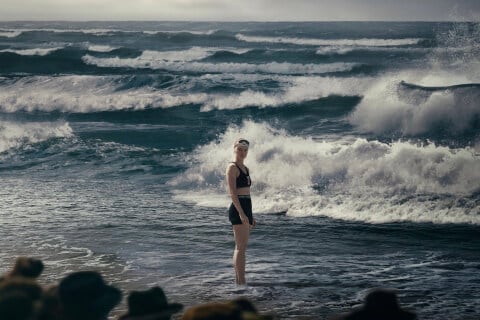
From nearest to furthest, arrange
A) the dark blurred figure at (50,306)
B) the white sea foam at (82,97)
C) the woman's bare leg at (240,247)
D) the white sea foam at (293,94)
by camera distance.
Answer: the dark blurred figure at (50,306), the woman's bare leg at (240,247), the white sea foam at (293,94), the white sea foam at (82,97)

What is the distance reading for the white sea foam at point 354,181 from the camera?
10.5 meters

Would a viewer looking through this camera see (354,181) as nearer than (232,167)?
No

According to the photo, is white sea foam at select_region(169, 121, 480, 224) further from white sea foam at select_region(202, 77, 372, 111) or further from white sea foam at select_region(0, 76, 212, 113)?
white sea foam at select_region(0, 76, 212, 113)

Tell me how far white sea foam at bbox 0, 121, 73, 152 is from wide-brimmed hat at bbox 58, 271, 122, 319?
14.4 metres

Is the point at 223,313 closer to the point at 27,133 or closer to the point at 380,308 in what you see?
the point at 380,308

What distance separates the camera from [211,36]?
68188 mm

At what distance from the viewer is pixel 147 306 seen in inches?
137

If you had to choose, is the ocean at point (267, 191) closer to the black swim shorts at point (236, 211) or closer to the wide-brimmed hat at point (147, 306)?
the black swim shorts at point (236, 211)

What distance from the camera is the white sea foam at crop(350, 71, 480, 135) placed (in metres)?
20.4

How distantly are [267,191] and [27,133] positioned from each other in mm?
9100

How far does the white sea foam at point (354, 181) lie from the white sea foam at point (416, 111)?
626 cm

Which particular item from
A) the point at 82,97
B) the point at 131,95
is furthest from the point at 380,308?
the point at 131,95

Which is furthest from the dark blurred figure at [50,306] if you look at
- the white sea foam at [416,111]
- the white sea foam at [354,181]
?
the white sea foam at [416,111]

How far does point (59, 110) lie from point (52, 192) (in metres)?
15.2
